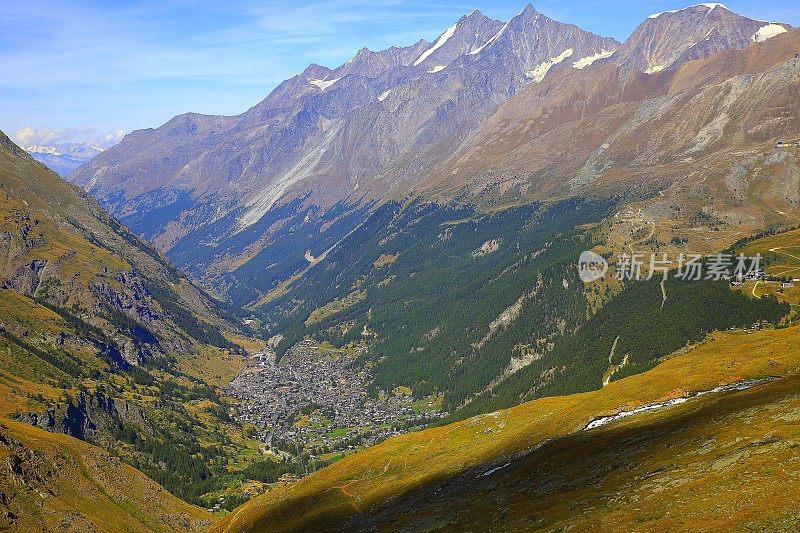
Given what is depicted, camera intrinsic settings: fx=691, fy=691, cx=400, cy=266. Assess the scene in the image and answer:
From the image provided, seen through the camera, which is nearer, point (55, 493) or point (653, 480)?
point (653, 480)

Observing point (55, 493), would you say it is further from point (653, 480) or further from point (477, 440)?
point (653, 480)

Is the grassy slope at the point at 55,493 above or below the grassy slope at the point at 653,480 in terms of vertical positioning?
below

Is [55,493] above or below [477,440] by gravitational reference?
below

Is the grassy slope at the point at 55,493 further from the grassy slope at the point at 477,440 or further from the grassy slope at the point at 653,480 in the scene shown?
the grassy slope at the point at 653,480

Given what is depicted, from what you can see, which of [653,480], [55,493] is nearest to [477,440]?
[653,480]

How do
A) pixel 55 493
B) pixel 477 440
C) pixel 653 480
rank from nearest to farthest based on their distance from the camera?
pixel 653 480 < pixel 477 440 < pixel 55 493

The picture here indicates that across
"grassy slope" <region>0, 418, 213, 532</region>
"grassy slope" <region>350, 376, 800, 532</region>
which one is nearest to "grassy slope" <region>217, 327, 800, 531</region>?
"grassy slope" <region>350, 376, 800, 532</region>

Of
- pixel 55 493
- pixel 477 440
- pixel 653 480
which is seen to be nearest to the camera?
pixel 653 480

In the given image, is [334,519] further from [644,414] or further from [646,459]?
[646,459]

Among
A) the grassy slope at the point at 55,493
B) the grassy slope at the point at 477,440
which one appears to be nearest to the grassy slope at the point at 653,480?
the grassy slope at the point at 477,440
